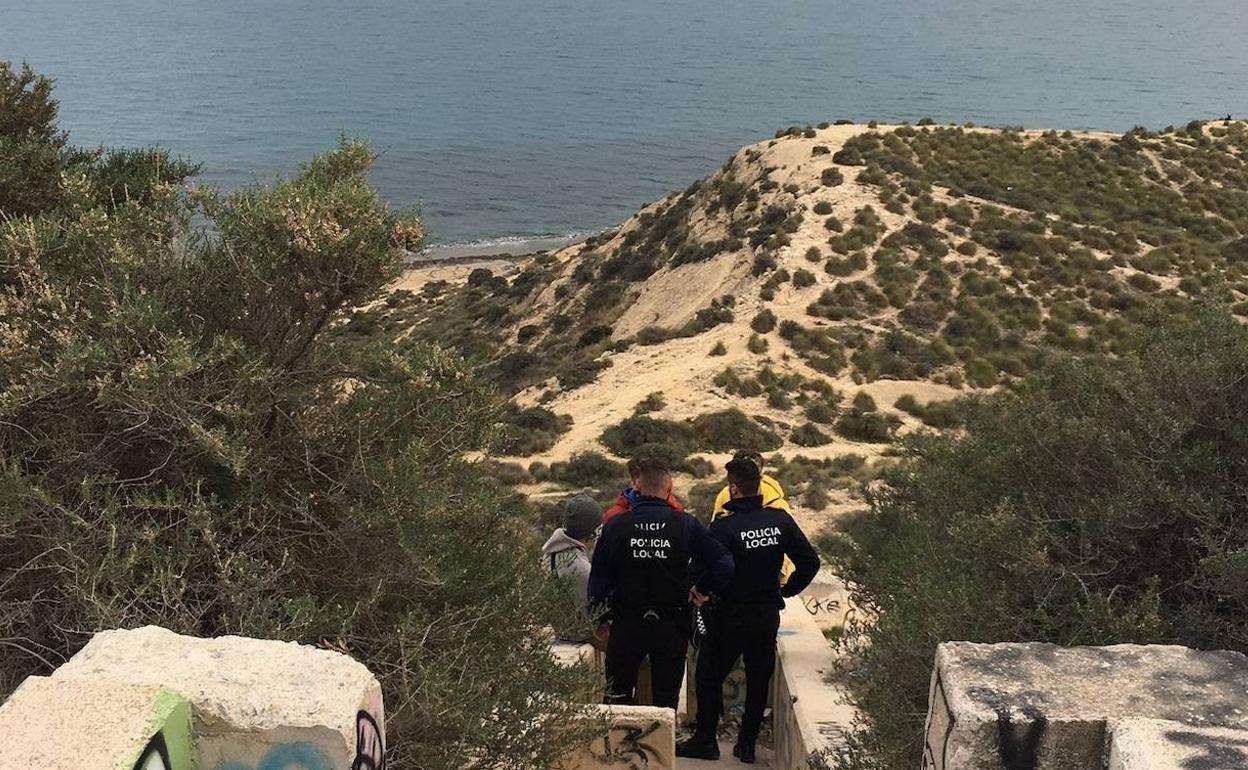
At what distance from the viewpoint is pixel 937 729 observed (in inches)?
120

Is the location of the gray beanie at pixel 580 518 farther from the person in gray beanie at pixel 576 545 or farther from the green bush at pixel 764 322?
the green bush at pixel 764 322

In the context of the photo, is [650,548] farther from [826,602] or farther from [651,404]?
[651,404]

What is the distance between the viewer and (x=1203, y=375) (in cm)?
430

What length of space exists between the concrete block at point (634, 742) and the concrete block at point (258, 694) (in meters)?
2.18

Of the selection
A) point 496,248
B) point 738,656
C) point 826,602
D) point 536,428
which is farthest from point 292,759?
point 496,248

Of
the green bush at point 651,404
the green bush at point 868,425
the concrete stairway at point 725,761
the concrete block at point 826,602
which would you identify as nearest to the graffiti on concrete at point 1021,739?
the concrete stairway at point 725,761

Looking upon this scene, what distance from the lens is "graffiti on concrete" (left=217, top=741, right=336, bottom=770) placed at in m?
2.62

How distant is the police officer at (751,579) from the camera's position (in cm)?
512

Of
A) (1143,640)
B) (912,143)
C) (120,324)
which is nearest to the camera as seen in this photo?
(1143,640)

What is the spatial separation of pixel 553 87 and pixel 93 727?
346 ft

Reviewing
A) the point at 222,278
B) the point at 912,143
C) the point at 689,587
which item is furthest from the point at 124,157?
the point at 912,143

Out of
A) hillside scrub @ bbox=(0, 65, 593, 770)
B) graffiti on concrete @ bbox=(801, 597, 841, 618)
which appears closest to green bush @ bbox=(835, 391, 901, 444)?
graffiti on concrete @ bbox=(801, 597, 841, 618)

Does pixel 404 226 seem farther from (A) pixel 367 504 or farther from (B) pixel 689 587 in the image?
(B) pixel 689 587

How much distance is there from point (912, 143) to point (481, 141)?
47.4 meters
